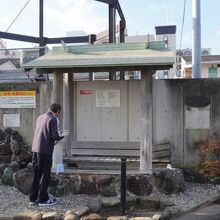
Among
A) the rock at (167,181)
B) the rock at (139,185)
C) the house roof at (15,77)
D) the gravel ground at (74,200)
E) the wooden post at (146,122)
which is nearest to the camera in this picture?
the gravel ground at (74,200)

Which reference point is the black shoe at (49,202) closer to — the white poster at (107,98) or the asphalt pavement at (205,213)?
the asphalt pavement at (205,213)

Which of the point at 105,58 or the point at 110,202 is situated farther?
the point at 105,58

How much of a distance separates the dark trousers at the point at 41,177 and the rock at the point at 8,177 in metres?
1.43

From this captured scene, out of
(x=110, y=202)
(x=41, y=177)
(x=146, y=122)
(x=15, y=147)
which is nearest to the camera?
(x=110, y=202)

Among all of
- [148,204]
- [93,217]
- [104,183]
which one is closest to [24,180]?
[104,183]

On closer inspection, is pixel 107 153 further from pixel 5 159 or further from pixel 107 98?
pixel 5 159

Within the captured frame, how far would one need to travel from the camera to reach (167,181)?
8461 mm

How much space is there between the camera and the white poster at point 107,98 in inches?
403

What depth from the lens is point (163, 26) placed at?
25047 mm

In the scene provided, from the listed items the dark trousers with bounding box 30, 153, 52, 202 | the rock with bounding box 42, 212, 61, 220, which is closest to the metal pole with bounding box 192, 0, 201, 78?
the dark trousers with bounding box 30, 153, 52, 202

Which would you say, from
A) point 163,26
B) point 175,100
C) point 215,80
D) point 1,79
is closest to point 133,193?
point 175,100

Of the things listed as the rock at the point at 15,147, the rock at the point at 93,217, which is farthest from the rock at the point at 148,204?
the rock at the point at 15,147

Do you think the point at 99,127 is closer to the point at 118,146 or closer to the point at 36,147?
the point at 118,146

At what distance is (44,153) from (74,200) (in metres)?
1.16
